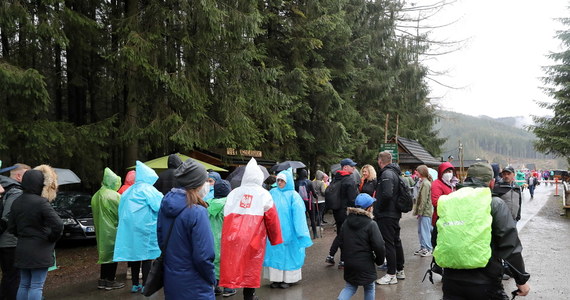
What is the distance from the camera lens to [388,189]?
6.91 meters

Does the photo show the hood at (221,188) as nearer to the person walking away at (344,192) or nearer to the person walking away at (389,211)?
the person walking away at (389,211)

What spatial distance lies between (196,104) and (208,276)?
8.38 metres

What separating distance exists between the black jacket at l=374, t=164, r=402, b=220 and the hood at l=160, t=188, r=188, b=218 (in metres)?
3.98

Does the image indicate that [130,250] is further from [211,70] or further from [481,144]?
[481,144]

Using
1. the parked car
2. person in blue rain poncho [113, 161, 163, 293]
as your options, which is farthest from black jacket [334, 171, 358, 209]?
the parked car

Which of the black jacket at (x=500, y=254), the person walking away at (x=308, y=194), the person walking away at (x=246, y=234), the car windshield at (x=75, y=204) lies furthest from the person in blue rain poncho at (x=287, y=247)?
the car windshield at (x=75, y=204)

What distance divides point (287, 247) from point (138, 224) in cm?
233

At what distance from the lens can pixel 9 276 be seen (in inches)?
213

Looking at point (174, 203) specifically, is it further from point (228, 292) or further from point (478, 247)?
point (228, 292)

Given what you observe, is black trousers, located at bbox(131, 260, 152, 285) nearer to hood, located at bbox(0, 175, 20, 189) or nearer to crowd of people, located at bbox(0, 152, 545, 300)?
crowd of people, located at bbox(0, 152, 545, 300)

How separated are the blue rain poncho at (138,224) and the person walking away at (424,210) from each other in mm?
5427

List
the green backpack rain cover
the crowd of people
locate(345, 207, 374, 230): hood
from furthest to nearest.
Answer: locate(345, 207, 374, 230): hood, the crowd of people, the green backpack rain cover

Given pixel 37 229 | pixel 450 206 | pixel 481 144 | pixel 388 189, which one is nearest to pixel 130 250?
pixel 37 229

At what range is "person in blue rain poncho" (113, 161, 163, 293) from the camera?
640cm
